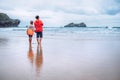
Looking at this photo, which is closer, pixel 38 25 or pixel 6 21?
pixel 38 25

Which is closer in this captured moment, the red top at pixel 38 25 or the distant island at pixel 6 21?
the red top at pixel 38 25

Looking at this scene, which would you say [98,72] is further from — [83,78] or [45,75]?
[45,75]

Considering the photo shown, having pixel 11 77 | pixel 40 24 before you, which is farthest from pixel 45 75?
pixel 40 24

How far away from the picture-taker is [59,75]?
5.58 meters

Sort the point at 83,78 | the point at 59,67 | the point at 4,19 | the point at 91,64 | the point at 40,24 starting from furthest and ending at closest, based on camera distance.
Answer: the point at 4,19 < the point at 40,24 < the point at 91,64 < the point at 59,67 < the point at 83,78

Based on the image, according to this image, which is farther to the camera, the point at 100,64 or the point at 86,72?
the point at 100,64

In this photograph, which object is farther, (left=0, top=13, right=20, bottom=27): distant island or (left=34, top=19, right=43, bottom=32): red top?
(left=0, top=13, right=20, bottom=27): distant island

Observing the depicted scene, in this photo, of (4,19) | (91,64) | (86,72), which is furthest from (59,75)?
(4,19)

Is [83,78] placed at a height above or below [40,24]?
below

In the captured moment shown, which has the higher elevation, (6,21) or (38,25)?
(38,25)

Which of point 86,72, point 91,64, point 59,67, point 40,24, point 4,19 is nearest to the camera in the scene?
point 86,72

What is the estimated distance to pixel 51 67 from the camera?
6547mm

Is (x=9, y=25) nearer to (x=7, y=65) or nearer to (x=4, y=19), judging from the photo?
(x=4, y=19)

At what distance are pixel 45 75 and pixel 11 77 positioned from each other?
73cm
